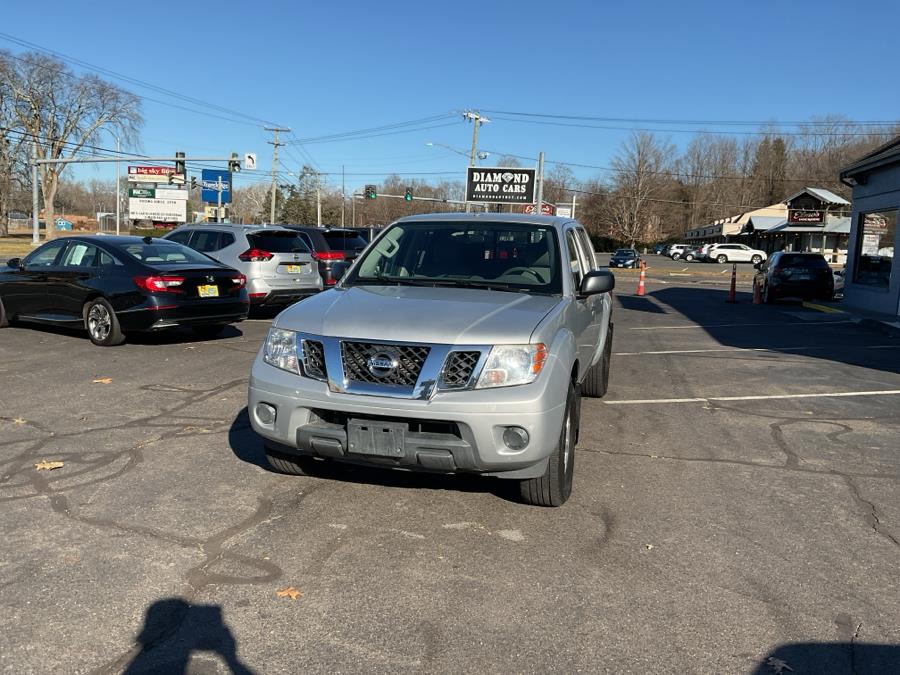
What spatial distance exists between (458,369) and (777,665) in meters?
1.97

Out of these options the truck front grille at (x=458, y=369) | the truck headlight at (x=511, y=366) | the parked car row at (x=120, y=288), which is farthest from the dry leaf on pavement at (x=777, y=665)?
the parked car row at (x=120, y=288)

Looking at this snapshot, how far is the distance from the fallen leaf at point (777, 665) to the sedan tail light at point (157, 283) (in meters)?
8.55

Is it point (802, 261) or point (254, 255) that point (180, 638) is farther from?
point (802, 261)

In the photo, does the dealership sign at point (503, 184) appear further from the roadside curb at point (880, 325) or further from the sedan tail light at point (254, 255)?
the sedan tail light at point (254, 255)

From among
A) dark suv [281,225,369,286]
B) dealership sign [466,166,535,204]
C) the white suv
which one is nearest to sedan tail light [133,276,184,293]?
dark suv [281,225,369,286]

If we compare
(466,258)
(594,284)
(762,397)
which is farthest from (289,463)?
(762,397)

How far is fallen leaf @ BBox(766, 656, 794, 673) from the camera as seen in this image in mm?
2869

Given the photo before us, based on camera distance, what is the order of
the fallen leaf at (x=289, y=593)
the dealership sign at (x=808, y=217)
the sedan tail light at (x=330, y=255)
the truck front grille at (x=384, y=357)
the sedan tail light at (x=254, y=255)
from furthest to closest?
the dealership sign at (x=808, y=217) < the sedan tail light at (x=330, y=255) < the sedan tail light at (x=254, y=255) < the truck front grille at (x=384, y=357) < the fallen leaf at (x=289, y=593)

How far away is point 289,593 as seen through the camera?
3352mm

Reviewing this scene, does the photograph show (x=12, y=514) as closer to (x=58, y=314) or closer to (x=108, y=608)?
(x=108, y=608)

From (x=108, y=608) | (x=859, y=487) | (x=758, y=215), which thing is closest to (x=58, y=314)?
(x=108, y=608)

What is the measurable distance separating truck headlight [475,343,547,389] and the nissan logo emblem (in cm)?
47

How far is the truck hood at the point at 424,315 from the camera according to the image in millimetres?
3955

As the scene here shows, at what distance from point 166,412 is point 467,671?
15.1 ft
